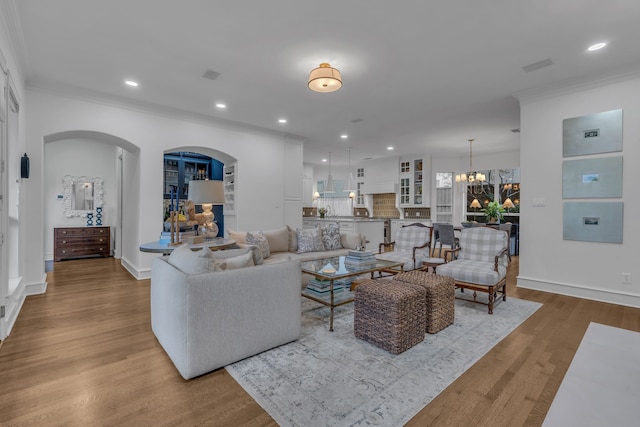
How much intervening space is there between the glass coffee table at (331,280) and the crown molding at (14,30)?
133 inches

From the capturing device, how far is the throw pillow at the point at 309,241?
4.77m

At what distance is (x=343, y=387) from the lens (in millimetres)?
1941

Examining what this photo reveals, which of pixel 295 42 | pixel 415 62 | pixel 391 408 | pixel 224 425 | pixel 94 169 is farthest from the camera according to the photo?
pixel 94 169

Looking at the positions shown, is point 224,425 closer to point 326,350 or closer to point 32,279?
point 326,350

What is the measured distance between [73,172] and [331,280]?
23.2ft

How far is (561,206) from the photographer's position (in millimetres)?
4094

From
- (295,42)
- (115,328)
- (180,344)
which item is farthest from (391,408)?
(295,42)

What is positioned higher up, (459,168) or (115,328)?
(459,168)

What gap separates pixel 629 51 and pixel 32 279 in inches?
298

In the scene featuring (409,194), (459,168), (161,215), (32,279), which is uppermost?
(459,168)

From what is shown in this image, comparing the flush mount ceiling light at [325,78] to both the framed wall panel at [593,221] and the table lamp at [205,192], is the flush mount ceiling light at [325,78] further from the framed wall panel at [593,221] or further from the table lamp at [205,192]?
the framed wall panel at [593,221]

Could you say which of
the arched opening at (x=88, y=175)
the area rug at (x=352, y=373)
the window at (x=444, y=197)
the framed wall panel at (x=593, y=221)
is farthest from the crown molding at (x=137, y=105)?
the window at (x=444, y=197)

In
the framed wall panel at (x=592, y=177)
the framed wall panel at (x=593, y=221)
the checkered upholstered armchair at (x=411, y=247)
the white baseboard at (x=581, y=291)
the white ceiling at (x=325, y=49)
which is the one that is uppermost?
the white ceiling at (x=325, y=49)

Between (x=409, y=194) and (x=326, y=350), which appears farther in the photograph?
(x=409, y=194)
